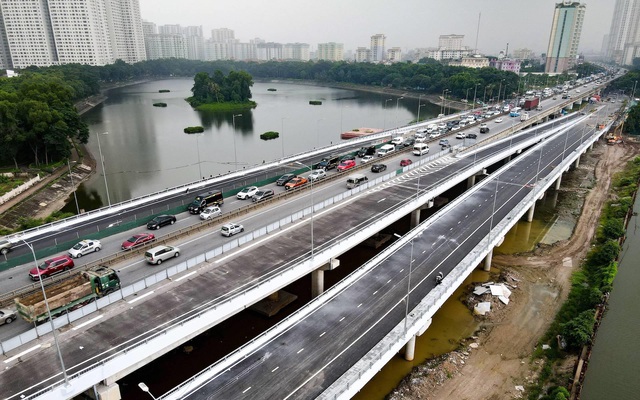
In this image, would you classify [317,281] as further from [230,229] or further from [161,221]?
[161,221]

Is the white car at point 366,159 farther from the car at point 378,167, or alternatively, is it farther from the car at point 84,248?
the car at point 84,248

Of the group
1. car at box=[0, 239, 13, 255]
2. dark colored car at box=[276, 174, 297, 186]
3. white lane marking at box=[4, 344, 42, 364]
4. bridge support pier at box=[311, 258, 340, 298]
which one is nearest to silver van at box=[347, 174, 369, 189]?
dark colored car at box=[276, 174, 297, 186]

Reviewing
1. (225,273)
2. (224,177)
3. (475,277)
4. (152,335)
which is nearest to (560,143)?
(475,277)

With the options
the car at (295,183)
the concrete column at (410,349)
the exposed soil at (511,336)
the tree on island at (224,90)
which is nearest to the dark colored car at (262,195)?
the car at (295,183)

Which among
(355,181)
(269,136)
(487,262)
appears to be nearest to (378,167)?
(355,181)

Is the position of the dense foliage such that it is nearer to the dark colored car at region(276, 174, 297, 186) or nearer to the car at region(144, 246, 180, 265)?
the dark colored car at region(276, 174, 297, 186)

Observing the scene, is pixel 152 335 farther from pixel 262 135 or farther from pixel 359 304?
pixel 262 135
